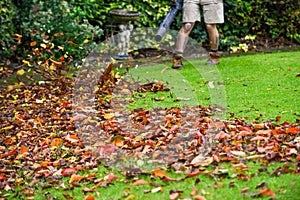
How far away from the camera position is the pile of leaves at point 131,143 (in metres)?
3.29

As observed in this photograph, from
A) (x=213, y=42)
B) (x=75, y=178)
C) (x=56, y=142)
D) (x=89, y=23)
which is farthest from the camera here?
(x=89, y=23)

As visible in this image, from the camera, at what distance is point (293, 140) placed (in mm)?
3498

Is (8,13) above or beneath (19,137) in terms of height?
above

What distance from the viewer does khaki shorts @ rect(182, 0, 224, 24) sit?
663 cm

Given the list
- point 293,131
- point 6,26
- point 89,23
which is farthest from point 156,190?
point 89,23

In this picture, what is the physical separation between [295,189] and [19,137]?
7.79 ft

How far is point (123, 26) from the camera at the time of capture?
7730 mm

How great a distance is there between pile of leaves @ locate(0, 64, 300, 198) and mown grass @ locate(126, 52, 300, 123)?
1.01ft

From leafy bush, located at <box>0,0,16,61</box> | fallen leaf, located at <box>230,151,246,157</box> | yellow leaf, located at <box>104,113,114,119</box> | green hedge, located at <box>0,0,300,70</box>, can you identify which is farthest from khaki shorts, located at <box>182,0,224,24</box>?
fallen leaf, located at <box>230,151,246,157</box>

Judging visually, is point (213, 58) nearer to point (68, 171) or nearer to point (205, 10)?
point (205, 10)

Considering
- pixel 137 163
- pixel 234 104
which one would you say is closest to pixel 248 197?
pixel 137 163

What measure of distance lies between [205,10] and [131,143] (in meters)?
3.46

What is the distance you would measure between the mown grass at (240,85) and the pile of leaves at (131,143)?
0.31 metres

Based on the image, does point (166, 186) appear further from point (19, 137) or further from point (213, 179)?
point (19, 137)
